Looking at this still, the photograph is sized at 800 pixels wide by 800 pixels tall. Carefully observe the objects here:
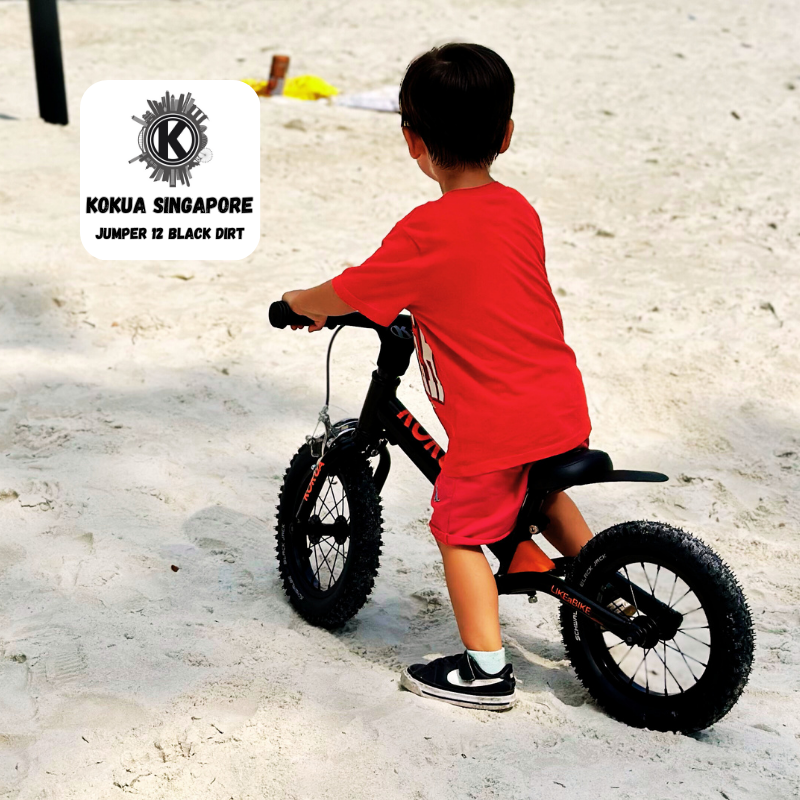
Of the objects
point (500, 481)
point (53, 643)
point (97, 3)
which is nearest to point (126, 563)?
point (53, 643)

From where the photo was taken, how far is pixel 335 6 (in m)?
10.3

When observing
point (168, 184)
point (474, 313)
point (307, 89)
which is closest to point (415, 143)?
point (474, 313)

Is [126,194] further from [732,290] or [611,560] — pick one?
[611,560]

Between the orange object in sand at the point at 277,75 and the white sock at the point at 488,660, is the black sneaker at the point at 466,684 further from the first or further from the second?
the orange object in sand at the point at 277,75

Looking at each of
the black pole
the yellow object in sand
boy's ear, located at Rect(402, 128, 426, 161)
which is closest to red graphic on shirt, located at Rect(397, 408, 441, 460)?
boy's ear, located at Rect(402, 128, 426, 161)


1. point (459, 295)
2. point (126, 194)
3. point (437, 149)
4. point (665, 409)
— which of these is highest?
point (437, 149)

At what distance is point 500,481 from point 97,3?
10.0m

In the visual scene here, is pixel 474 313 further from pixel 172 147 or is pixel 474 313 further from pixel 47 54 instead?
pixel 47 54

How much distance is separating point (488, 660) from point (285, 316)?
95 centimetres

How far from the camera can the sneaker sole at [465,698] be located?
2.38 m

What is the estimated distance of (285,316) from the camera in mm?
2445

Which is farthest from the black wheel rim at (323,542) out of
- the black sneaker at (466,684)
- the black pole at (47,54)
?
the black pole at (47,54)

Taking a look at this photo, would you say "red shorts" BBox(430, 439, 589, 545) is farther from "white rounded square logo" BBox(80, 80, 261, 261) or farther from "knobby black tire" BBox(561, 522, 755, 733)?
"white rounded square logo" BBox(80, 80, 261, 261)

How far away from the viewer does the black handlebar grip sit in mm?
2441
